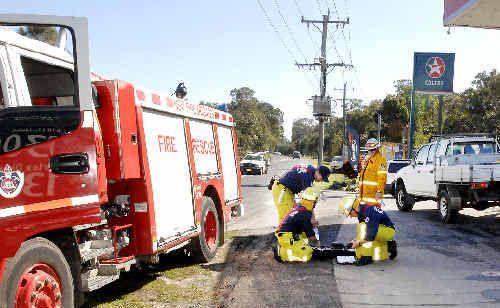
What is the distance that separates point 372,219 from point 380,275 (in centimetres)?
107

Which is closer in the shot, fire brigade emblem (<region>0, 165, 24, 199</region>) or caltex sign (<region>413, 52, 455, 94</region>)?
fire brigade emblem (<region>0, 165, 24, 199</region>)

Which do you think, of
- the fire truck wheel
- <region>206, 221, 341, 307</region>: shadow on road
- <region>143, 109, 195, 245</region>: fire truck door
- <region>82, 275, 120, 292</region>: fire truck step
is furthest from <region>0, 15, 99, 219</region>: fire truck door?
<region>206, 221, 341, 307</region>: shadow on road

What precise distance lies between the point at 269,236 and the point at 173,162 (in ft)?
13.6

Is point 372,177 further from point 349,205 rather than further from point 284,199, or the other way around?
point 284,199

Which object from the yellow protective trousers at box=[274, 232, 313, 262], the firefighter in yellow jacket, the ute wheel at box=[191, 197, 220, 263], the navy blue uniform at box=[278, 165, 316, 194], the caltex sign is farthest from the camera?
the caltex sign

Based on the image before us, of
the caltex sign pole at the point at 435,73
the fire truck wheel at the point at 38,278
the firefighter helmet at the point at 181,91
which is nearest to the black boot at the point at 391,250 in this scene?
the firefighter helmet at the point at 181,91

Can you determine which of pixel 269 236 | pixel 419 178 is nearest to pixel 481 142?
pixel 419 178

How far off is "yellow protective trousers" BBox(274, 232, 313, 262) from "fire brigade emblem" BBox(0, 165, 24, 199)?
14.9 ft

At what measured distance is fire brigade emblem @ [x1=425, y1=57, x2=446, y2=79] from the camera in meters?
24.5

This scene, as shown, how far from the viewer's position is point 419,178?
1402cm

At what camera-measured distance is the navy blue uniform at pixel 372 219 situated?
7656mm

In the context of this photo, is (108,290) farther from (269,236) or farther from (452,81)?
(452,81)

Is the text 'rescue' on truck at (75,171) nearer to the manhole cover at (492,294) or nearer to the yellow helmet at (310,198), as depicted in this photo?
the yellow helmet at (310,198)

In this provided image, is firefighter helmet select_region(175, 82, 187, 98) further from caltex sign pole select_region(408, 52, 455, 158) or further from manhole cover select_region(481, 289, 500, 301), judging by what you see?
caltex sign pole select_region(408, 52, 455, 158)
